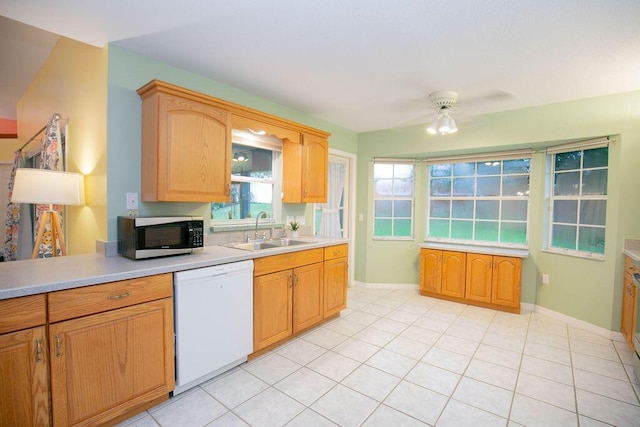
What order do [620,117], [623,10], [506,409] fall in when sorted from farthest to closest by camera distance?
[620,117]
[506,409]
[623,10]

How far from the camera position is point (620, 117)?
9.65ft

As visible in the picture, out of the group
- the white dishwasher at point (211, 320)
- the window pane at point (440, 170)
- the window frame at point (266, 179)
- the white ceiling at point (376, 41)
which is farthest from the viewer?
the window pane at point (440, 170)

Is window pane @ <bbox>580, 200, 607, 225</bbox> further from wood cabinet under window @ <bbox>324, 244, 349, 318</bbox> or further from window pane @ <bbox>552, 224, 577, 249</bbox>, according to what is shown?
Result: wood cabinet under window @ <bbox>324, 244, 349, 318</bbox>

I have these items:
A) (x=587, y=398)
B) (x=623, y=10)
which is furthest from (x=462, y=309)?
(x=623, y=10)

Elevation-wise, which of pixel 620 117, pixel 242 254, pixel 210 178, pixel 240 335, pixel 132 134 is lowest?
pixel 240 335

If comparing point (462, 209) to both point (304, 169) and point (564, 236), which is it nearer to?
point (564, 236)

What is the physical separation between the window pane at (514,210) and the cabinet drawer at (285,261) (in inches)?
105

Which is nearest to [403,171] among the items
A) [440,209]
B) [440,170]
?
[440,170]

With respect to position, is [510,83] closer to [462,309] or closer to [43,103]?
[462,309]

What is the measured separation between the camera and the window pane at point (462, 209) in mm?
4285

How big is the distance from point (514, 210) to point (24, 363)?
4.77 m

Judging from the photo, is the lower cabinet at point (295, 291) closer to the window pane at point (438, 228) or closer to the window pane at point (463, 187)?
the window pane at point (438, 228)

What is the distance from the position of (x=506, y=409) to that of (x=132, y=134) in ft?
10.8

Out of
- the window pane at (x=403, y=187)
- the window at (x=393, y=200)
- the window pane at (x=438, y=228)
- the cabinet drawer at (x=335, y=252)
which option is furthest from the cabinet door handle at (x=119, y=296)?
the window pane at (x=438, y=228)
